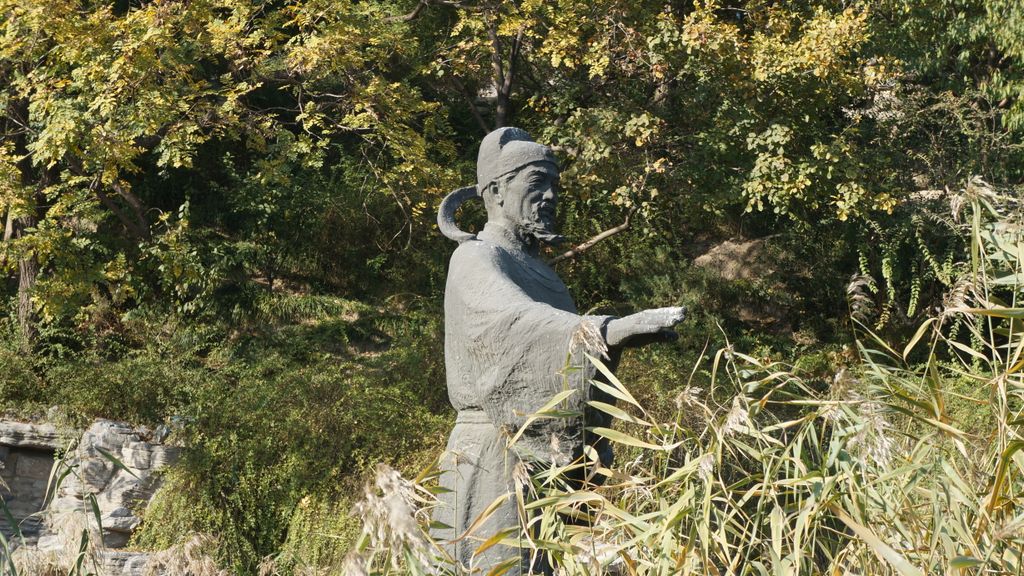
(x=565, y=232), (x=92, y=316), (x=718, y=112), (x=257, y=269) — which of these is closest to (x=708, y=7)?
(x=718, y=112)

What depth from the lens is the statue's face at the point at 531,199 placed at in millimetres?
3748

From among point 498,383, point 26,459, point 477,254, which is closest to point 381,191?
point 26,459

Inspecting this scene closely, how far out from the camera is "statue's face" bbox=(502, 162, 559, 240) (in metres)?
3.75

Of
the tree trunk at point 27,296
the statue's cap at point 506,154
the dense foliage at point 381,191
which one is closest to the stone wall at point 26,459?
the dense foliage at point 381,191

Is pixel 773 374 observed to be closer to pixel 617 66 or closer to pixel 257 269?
pixel 617 66

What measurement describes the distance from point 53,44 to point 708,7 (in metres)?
5.55

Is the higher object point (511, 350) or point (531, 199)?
point (531, 199)

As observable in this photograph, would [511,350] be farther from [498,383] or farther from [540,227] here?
[540,227]

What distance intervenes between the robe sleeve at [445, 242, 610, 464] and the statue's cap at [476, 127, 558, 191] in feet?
0.95

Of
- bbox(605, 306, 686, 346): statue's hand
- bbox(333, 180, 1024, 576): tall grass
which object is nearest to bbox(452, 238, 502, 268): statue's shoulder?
bbox(605, 306, 686, 346): statue's hand

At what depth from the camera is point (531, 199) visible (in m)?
3.76

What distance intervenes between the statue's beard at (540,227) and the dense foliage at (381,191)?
478 cm

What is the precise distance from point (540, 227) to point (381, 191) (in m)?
7.01

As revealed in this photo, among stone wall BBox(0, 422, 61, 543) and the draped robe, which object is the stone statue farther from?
stone wall BBox(0, 422, 61, 543)
